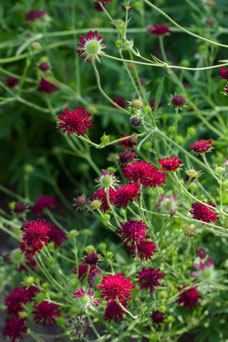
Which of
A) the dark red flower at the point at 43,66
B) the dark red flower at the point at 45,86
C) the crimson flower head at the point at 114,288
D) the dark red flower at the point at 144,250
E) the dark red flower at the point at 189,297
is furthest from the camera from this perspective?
the dark red flower at the point at 45,86

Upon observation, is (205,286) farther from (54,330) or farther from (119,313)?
(54,330)

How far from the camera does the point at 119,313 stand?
3.66 ft

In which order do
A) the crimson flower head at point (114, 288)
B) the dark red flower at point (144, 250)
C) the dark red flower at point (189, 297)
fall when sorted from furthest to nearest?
1. the dark red flower at point (189, 297)
2. the dark red flower at point (144, 250)
3. the crimson flower head at point (114, 288)

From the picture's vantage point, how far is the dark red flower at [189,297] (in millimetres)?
1155

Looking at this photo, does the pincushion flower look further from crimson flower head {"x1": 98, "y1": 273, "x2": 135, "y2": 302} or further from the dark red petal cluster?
crimson flower head {"x1": 98, "y1": 273, "x2": 135, "y2": 302}

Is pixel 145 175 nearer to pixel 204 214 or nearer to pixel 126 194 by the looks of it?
pixel 126 194

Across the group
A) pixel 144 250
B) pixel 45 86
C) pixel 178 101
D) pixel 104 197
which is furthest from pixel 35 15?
pixel 144 250

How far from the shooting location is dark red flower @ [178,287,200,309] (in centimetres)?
116

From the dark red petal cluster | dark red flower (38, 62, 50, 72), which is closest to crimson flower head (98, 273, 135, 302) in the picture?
A: the dark red petal cluster

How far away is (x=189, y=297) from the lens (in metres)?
1.16

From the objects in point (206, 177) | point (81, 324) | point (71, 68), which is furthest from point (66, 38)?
point (81, 324)

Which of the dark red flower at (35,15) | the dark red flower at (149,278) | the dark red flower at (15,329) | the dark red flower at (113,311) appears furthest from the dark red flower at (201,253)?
the dark red flower at (35,15)

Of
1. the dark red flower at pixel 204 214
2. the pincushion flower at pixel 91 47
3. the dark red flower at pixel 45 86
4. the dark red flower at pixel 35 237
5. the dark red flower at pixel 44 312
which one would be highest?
the pincushion flower at pixel 91 47

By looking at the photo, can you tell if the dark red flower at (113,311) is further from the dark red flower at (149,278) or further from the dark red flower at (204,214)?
the dark red flower at (204,214)
